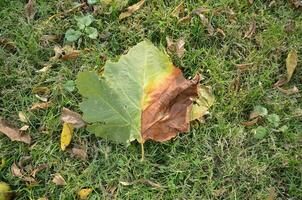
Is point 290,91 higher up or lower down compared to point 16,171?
lower down


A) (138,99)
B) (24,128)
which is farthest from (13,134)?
(138,99)

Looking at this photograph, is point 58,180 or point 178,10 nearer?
point 58,180

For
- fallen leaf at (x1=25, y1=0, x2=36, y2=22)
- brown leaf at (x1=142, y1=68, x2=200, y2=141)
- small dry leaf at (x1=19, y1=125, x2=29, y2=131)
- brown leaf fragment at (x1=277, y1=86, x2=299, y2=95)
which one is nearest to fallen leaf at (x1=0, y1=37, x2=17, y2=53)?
fallen leaf at (x1=25, y1=0, x2=36, y2=22)

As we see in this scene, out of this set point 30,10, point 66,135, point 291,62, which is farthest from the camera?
point 30,10

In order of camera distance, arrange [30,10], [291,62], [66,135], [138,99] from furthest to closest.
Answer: [30,10] → [291,62] → [66,135] → [138,99]

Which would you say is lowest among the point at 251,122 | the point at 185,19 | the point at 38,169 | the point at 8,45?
the point at 251,122

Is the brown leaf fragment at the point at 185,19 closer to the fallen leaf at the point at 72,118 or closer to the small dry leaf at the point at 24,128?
the fallen leaf at the point at 72,118

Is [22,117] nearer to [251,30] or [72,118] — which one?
[72,118]

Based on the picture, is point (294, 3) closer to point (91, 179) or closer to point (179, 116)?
point (179, 116)
